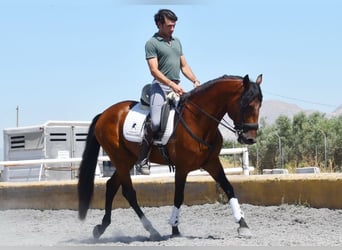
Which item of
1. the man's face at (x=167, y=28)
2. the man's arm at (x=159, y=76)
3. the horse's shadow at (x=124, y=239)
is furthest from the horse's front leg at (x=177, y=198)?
the man's face at (x=167, y=28)

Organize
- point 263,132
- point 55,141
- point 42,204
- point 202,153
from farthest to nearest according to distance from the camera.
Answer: point 263,132 → point 55,141 → point 42,204 → point 202,153

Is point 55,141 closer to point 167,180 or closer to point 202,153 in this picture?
point 167,180

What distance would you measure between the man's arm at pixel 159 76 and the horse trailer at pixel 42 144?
425 inches

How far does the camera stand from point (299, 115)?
1654 inches

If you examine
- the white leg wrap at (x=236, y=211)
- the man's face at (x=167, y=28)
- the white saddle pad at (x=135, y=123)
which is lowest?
the white leg wrap at (x=236, y=211)

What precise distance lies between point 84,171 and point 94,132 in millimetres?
598

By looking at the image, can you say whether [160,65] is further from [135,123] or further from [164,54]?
[135,123]

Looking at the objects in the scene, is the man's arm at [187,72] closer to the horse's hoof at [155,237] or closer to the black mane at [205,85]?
the black mane at [205,85]

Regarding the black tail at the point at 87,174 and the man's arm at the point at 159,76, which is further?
the black tail at the point at 87,174

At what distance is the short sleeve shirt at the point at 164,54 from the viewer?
8711 mm

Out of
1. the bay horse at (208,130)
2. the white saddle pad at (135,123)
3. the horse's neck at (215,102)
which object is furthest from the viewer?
the white saddle pad at (135,123)

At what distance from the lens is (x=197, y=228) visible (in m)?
9.40

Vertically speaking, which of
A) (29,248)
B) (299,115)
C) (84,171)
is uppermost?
(299,115)

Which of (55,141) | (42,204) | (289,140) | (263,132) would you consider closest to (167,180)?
(42,204)
